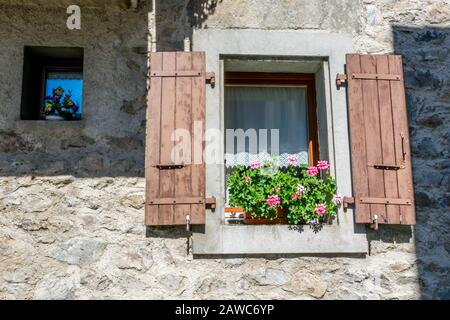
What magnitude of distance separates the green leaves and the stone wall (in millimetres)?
365

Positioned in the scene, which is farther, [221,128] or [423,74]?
[423,74]

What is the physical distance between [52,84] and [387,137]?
289 centimetres

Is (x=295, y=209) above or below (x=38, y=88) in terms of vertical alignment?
below

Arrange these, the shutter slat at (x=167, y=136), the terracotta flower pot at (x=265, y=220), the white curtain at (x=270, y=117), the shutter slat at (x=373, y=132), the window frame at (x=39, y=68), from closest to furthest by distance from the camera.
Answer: the shutter slat at (x=167, y=136)
the shutter slat at (x=373, y=132)
the terracotta flower pot at (x=265, y=220)
the window frame at (x=39, y=68)
the white curtain at (x=270, y=117)

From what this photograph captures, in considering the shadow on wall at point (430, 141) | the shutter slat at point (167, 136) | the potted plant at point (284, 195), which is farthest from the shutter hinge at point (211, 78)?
the shadow on wall at point (430, 141)

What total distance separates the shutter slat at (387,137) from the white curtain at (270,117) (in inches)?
27.2

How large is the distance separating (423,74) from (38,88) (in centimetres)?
337

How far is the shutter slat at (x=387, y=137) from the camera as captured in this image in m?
3.89

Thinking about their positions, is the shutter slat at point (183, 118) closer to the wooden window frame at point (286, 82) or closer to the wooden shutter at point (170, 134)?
the wooden shutter at point (170, 134)

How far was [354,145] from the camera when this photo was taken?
4.02 meters

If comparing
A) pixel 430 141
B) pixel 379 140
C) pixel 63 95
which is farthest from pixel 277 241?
pixel 63 95

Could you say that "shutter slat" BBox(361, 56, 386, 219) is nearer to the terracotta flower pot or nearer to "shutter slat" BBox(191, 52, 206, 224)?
the terracotta flower pot

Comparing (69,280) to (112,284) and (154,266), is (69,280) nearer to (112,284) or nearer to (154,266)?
(112,284)
